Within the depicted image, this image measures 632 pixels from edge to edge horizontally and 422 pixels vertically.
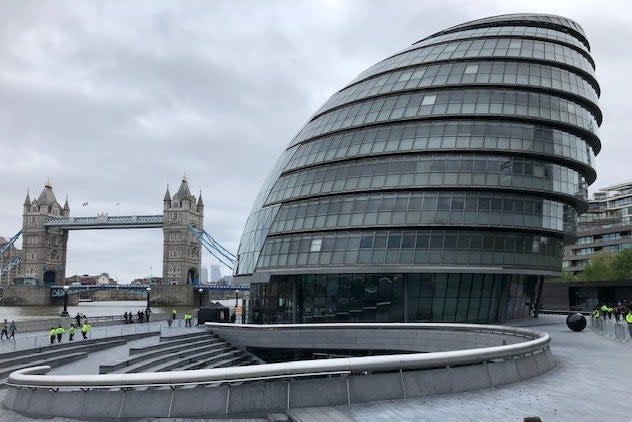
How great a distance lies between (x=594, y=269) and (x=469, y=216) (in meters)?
80.2

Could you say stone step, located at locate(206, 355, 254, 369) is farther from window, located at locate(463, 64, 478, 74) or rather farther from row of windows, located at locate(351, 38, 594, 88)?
row of windows, located at locate(351, 38, 594, 88)

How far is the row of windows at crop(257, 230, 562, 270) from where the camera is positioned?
42.2 meters

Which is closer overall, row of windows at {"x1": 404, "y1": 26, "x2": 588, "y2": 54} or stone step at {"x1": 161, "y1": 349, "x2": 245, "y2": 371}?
stone step at {"x1": 161, "y1": 349, "x2": 245, "y2": 371}

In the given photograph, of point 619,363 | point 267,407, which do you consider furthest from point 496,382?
point 619,363

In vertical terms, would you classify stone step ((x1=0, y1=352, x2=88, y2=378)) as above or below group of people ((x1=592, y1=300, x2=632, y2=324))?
below

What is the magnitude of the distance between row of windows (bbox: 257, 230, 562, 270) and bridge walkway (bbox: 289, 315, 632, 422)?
2279cm

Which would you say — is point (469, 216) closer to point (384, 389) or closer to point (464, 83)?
point (464, 83)

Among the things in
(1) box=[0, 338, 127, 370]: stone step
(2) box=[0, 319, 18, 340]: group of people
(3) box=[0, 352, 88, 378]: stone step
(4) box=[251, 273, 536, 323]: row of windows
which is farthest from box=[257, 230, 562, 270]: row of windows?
(2) box=[0, 319, 18, 340]: group of people

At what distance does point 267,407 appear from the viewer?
526 inches

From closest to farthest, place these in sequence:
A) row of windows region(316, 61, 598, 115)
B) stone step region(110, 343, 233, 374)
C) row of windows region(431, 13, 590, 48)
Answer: stone step region(110, 343, 233, 374)
row of windows region(316, 61, 598, 115)
row of windows region(431, 13, 590, 48)

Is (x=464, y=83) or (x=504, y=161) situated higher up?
(x=464, y=83)

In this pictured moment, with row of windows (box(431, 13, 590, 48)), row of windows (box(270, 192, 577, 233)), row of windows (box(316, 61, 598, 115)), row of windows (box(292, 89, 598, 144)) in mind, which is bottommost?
row of windows (box(270, 192, 577, 233))

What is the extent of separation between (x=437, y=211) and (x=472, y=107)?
31.3 ft

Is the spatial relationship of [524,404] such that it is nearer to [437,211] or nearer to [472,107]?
[437,211]
